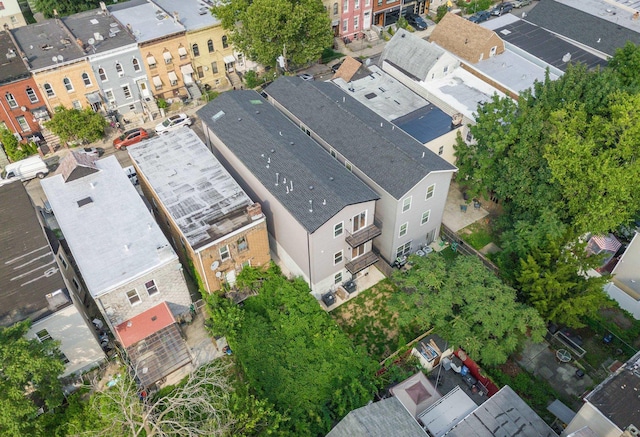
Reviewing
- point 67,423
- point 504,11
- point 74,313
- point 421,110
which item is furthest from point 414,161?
point 504,11

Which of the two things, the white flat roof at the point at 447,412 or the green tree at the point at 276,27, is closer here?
the white flat roof at the point at 447,412

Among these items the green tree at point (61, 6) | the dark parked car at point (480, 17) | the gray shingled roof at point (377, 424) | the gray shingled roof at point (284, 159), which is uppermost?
the green tree at point (61, 6)

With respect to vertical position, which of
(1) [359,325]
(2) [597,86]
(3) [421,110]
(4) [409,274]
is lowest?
(1) [359,325]

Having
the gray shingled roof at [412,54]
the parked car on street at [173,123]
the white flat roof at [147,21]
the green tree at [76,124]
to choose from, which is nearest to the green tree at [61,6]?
the white flat roof at [147,21]

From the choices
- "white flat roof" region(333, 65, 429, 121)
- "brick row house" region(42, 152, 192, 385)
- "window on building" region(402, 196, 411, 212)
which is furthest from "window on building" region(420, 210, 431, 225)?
"brick row house" region(42, 152, 192, 385)

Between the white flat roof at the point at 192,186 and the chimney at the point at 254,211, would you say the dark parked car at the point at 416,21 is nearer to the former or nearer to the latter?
the white flat roof at the point at 192,186

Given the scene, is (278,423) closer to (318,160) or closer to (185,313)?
(185,313)

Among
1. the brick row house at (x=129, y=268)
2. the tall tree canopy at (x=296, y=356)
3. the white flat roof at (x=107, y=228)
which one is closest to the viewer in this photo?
the tall tree canopy at (x=296, y=356)

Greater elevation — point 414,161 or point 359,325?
point 414,161
